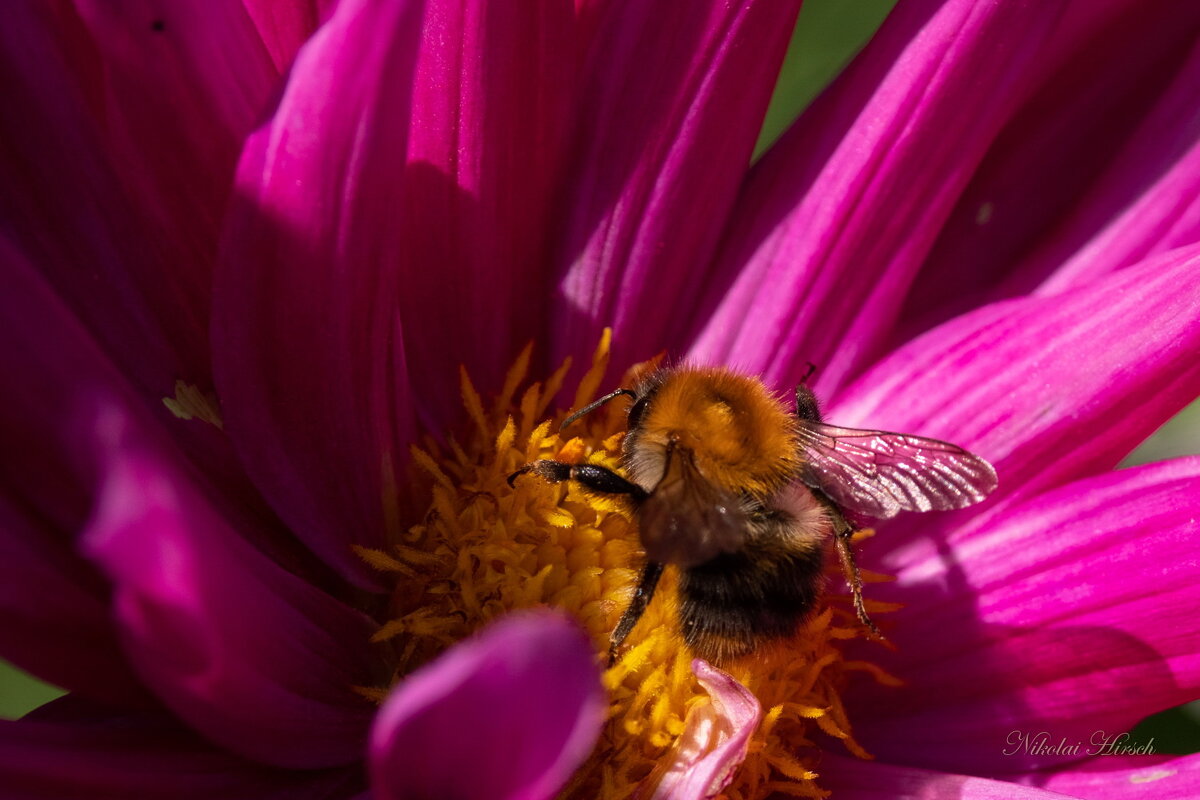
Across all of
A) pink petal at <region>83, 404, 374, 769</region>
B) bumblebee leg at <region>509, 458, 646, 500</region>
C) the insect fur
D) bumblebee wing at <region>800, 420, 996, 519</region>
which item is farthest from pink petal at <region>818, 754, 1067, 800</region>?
pink petal at <region>83, 404, 374, 769</region>

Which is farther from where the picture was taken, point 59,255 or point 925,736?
point 925,736

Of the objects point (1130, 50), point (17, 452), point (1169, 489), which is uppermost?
point (17, 452)

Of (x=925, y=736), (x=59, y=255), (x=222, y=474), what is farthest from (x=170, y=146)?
(x=925, y=736)

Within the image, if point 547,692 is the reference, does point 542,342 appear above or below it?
below

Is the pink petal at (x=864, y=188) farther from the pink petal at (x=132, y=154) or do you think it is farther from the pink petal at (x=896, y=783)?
the pink petal at (x=132, y=154)

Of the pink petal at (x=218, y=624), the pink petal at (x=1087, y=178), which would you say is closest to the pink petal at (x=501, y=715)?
the pink petal at (x=218, y=624)

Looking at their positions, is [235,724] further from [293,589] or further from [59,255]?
[59,255]
